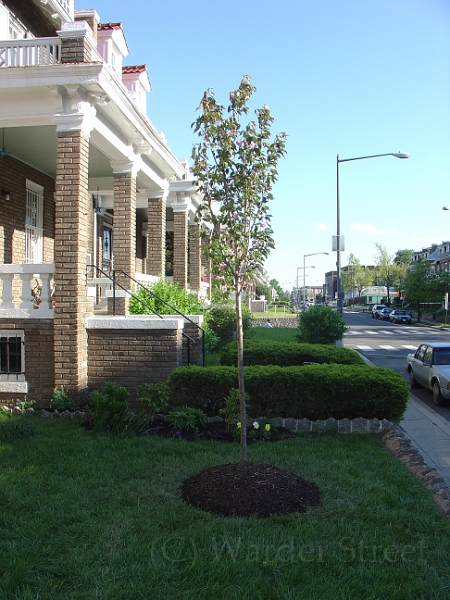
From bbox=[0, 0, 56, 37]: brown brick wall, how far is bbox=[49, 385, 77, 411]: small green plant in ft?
26.0

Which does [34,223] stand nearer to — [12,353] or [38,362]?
[12,353]

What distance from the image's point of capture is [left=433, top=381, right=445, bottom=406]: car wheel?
A: 39.9ft

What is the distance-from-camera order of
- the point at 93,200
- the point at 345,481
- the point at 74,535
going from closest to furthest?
the point at 74,535 → the point at 345,481 → the point at 93,200

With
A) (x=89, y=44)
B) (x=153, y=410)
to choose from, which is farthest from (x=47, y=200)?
(x=153, y=410)

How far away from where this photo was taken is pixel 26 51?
335 inches

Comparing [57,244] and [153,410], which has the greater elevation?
[57,244]

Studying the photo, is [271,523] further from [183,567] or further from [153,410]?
[153,410]

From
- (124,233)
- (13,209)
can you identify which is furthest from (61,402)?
(13,209)

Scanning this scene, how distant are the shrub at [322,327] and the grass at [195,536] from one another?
34.8ft

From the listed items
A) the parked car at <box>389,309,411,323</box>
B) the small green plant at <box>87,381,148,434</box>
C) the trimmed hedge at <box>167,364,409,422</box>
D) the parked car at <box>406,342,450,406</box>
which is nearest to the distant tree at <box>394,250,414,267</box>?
the parked car at <box>389,309,411,323</box>

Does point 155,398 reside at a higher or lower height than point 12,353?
lower

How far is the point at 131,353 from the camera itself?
A: 847 cm

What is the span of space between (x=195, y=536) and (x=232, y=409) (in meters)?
2.99

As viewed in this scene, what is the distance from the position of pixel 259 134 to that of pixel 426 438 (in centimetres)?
587
